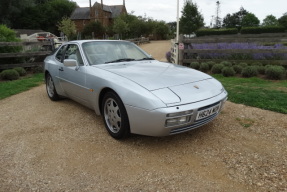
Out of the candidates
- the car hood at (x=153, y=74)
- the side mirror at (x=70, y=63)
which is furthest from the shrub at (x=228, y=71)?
the side mirror at (x=70, y=63)

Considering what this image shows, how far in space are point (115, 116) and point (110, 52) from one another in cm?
143

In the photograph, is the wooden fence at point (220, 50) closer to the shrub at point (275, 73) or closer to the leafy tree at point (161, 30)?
the shrub at point (275, 73)

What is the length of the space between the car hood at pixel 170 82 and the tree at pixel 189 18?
1274 inches

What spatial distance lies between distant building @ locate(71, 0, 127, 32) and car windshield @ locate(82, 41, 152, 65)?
52106 mm

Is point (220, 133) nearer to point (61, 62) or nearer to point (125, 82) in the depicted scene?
point (125, 82)

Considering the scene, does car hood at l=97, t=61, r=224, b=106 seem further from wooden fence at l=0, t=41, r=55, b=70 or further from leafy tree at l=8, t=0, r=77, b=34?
leafy tree at l=8, t=0, r=77, b=34

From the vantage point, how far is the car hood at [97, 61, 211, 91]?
10.2 ft

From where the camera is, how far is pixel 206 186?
2.38 m

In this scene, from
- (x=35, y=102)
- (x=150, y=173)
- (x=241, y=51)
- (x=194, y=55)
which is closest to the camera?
(x=150, y=173)

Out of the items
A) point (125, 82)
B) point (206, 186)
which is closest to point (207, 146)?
point (206, 186)

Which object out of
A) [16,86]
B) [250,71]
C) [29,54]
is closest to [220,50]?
[250,71]

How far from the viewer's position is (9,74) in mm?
8625

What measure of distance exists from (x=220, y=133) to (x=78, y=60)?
265cm

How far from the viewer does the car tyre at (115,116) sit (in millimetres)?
3109
